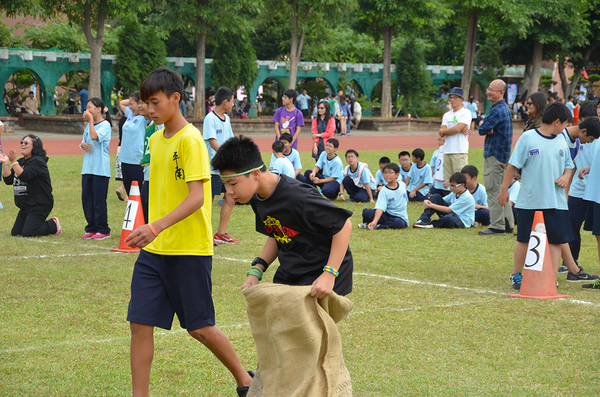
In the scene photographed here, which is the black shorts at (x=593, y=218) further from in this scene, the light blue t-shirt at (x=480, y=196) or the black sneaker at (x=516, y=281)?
the light blue t-shirt at (x=480, y=196)

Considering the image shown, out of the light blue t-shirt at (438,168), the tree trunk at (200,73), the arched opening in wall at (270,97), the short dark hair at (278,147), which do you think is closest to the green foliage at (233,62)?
the tree trunk at (200,73)

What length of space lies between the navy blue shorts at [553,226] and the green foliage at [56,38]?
36295mm

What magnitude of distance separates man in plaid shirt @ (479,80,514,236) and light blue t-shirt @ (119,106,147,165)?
474 cm

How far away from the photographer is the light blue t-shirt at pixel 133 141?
905cm

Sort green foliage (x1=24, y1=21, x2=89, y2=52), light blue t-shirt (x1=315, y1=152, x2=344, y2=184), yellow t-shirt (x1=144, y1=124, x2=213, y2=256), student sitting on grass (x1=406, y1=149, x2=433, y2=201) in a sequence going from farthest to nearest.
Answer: green foliage (x1=24, y1=21, x2=89, y2=52) < light blue t-shirt (x1=315, y1=152, x2=344, y2=184) < student sitting on grass (x1=406, y1=149, x2=433, y2=201) < yellow t-shirt (x1=144, y1=124, x2=213, y2=256)

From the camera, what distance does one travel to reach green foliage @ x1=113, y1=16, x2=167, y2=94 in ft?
108

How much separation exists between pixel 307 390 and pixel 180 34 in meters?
39.3

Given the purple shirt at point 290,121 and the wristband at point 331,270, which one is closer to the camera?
the wristband at point 331,270

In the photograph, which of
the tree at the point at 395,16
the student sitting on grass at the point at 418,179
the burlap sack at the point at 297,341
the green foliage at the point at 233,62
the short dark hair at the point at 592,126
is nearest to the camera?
the burlap sack at the point at 297,341

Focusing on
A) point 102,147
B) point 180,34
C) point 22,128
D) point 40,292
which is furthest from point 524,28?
point 40,292

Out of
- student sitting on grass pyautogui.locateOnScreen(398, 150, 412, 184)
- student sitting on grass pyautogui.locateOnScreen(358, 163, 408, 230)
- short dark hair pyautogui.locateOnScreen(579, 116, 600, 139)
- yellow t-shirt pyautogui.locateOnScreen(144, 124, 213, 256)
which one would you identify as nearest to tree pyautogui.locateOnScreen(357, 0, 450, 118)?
student sitting on grass pyautogui.locateOnScreen(398, 150, 412, 184)

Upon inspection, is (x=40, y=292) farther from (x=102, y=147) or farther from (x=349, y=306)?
(x=349, y=306)

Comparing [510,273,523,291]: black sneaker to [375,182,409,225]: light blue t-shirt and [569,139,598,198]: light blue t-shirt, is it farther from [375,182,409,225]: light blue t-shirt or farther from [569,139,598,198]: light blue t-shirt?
[375,182,409,225]: light blue t-shirt

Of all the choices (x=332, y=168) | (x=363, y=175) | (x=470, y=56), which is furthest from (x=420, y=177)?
(x=470, y=56)
